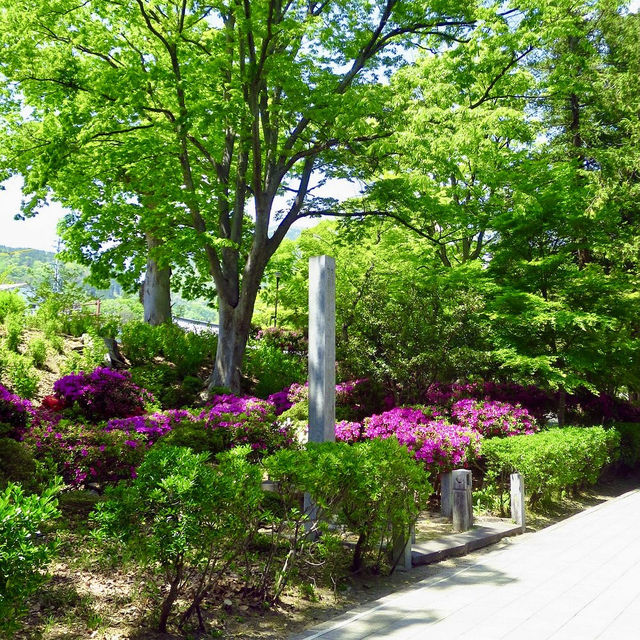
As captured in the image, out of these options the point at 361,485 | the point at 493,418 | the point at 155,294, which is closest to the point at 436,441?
the point at 493,418

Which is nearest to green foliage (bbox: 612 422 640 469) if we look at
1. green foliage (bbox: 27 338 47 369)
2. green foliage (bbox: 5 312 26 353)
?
green foliage (bbox: 27 338 47 369)

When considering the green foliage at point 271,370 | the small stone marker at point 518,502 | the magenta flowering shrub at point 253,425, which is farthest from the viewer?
the green foliage at point 271,370

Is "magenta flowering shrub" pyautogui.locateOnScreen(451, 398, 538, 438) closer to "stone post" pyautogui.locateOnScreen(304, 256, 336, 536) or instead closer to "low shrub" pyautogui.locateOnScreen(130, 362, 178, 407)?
"stone post" pyautogui.locateOnScreen(304, 256, 336, 536)

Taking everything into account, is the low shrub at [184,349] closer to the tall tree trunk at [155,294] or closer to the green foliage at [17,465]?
the tall tree trunk at [155,294]

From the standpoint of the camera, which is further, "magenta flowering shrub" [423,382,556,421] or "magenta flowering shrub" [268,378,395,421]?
"magenta flowering shrub" [268,378,395,421]

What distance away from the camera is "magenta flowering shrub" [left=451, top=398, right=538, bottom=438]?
10.1m

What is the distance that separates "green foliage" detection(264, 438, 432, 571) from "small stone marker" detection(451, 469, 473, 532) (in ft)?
5.15

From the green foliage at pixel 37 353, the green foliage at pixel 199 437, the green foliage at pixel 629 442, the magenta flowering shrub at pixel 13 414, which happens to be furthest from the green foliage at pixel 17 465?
the green foliage at pixel 629 442

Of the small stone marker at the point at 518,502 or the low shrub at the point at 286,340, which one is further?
the low shrub at the point at 286,340

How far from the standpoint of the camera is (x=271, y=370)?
15836 millimetres

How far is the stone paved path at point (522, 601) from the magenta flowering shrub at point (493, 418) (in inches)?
131

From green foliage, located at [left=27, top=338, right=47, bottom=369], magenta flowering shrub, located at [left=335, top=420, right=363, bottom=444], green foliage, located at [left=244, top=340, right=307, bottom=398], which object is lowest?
magenta flowering shrub, located at [left=335, top=420, right=363, bottom=444]

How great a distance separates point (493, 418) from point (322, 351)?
188 inches

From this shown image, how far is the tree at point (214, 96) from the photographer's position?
38.2ft
